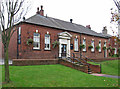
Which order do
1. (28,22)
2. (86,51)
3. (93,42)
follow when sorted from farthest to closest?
(93,42) → (86,51) → (28,22)

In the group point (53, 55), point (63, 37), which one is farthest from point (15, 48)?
point (63, 37)

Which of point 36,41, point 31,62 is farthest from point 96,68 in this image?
point 36,41

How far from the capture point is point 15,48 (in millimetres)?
18750

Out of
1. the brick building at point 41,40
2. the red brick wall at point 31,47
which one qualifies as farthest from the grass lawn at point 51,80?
the brick building at point 41,40

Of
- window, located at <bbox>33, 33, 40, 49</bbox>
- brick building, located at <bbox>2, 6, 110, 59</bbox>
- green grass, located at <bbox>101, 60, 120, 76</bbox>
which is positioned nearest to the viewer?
green grass, located at <bbox>101, 60, 120, 76</bbox>

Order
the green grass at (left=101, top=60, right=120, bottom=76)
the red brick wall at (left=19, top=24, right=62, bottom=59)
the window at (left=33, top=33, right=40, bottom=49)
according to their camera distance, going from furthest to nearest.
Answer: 1. the window at (left=33, top=33, right=40, bottom=49)
2. the red brick wall at (left=19, top=24, right=62, bottom=59)
3. the green grass at (left=101, top=60, right=120, bottom=76)

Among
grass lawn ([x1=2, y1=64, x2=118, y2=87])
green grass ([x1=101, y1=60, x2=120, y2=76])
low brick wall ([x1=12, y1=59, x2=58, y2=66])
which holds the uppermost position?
low brick wall ([x1=12, y1=59, x2=58, y2=66])

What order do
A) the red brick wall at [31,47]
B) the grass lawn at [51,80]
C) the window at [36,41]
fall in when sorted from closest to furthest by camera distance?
the grass lawn at [51,80] < the red brick wall at [31,47] < the window at [36,41]

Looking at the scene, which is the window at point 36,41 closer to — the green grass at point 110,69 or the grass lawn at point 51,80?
the grass lawn at point 51,80

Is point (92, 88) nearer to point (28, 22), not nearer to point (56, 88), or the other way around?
point (56, 88)

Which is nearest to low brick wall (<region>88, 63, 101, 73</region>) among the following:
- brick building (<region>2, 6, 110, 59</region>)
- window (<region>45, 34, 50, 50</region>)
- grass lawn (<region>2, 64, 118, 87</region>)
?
brick building (<region>2, 6, 110, 59</region>)

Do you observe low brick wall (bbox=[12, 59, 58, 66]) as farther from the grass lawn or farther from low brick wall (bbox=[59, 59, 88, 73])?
the grass lawn

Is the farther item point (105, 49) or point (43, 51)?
point (105, 49)

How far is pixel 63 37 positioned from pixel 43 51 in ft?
14.2
